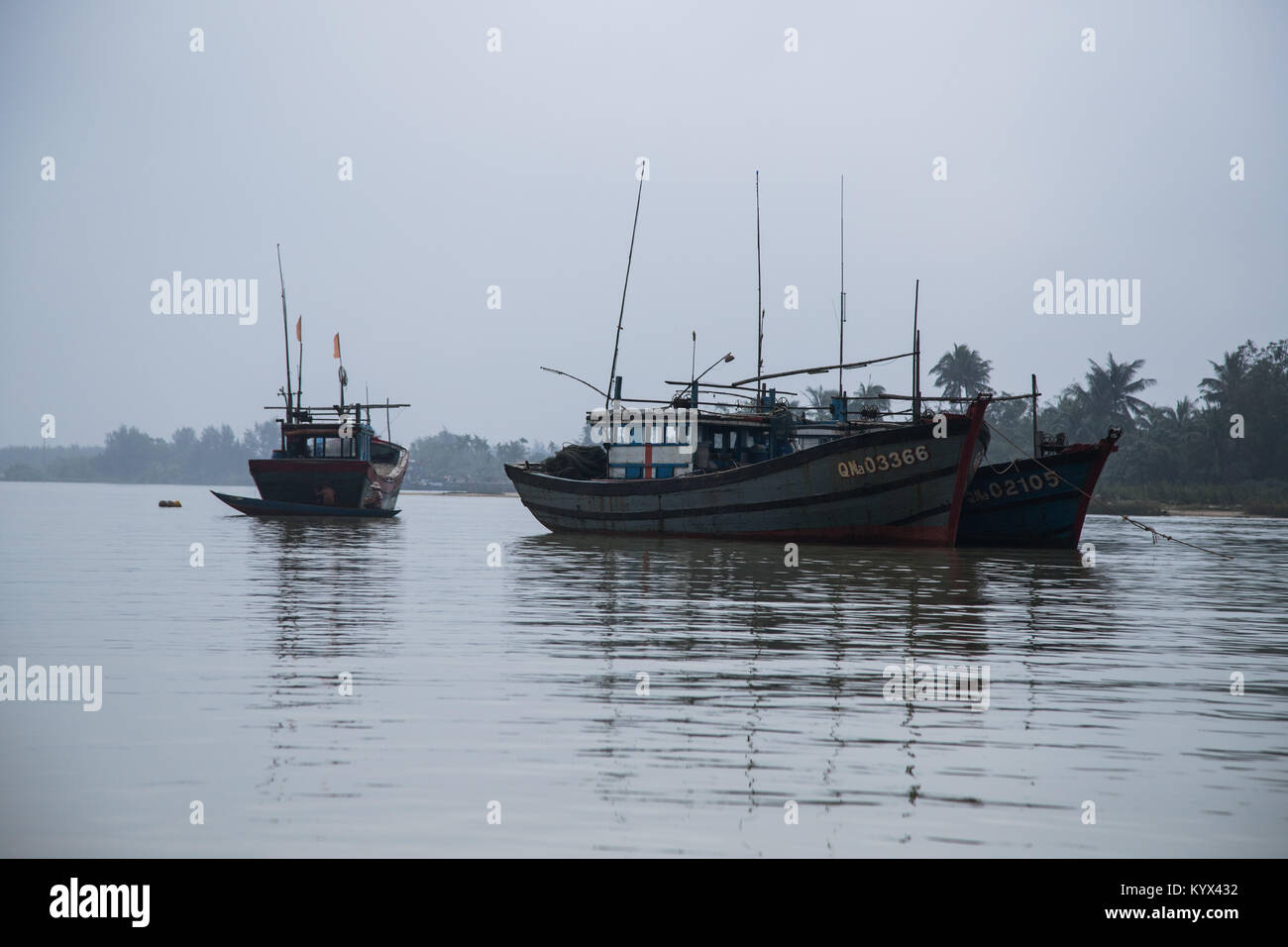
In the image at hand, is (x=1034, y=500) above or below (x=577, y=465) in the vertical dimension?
below

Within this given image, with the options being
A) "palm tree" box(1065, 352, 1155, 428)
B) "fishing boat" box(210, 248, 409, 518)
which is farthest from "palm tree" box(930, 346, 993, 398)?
"fishing boat" box(210, 248, 409, 518)

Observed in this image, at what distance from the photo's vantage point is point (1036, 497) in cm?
3164

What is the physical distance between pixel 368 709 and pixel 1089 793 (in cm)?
488

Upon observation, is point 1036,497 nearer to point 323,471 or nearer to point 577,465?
point 577,465

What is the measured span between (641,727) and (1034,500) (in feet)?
85.4

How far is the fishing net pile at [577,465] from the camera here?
40469mm

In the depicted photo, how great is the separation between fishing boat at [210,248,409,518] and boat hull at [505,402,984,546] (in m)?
21.0

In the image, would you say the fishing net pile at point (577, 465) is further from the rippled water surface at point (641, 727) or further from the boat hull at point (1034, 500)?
the rippled water surface at point (641, 727)

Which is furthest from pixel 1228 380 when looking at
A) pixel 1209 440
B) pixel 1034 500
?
pixel 1034 500

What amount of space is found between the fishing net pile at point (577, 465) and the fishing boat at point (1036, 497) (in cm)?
1309

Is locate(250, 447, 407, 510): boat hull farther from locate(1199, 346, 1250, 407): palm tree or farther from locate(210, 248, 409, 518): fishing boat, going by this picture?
locate(1199, 346, 1250, 407): palm tree

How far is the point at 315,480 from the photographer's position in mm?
49375

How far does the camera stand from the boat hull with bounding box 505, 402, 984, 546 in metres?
27.5
